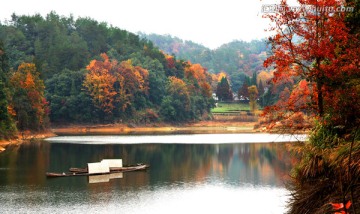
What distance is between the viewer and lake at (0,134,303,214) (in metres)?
31.7

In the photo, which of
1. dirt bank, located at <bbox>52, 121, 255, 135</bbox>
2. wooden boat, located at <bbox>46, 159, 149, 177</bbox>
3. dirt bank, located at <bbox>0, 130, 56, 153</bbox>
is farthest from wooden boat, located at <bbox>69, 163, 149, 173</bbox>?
dirt bank, located at <bbox>52, 121, 255, 135</bbox>

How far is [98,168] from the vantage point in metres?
45.6

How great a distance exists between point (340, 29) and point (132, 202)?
67.2ft

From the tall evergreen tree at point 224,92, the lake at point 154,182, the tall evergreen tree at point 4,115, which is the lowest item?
the lake at point 154,182

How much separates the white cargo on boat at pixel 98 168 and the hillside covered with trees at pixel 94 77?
40.5m

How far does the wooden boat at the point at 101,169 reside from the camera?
147 feet

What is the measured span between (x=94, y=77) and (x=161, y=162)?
208 feet

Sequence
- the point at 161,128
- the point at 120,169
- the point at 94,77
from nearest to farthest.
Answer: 1. the point at 120,169
2. the point at 94,77
3. the point at 161,128

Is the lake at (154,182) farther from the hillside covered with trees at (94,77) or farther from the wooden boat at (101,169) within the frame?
the hillside covered with trees at (94,77)

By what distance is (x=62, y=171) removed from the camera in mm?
47156

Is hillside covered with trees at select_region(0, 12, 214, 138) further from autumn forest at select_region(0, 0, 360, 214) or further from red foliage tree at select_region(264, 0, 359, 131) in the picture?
red foliage tree at select_region(264, 0, 359, 131)

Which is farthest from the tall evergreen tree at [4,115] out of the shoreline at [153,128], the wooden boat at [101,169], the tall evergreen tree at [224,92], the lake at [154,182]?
the tall evergreen tree at [224,92]

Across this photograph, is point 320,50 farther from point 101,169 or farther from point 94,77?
point 94,77

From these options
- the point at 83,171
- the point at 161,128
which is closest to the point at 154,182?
the point at 83,171
